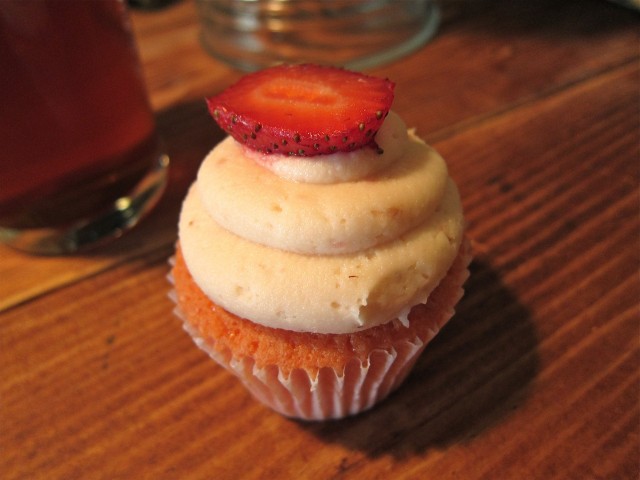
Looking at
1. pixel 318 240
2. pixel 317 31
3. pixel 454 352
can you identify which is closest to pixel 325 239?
pixel 318 240

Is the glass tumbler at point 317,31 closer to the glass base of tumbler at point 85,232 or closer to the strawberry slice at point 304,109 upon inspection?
the glass base of tumbler at point 85,232

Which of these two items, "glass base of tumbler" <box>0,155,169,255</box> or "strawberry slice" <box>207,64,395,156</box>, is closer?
"strawberry slice" <box>207,64,395,156</box>

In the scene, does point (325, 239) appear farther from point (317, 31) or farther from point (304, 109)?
point (317, 31)

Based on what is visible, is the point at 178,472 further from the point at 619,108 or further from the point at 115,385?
the point at 619,108

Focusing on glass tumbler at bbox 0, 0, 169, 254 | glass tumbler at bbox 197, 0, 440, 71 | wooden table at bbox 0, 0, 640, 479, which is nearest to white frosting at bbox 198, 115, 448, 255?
wooden table at bbox 0, 0, 640, 479

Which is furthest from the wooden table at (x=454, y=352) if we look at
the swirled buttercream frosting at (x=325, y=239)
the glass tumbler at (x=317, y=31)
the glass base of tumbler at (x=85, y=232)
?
the glass tumbler at (x=317, y=31)

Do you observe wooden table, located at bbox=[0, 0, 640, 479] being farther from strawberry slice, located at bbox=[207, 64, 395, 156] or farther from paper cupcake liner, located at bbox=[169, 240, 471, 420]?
strawberry slice, located at bbox=[207, 64, 395, 156]
